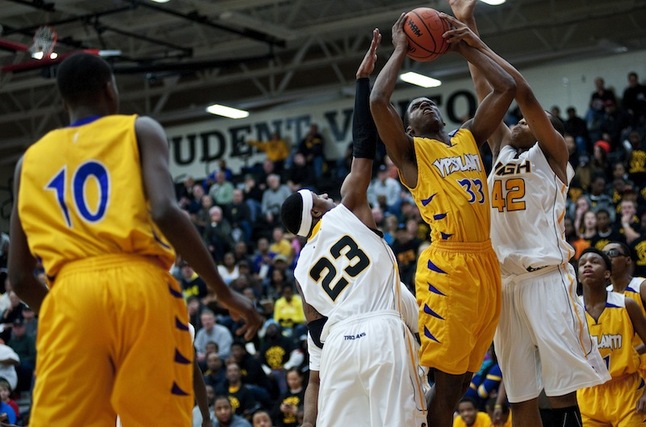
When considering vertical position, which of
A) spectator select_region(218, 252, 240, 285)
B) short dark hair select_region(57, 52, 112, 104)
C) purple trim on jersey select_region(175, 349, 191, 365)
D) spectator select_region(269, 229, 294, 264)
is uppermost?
short dark hair select_region(57, 52, 112, 104)

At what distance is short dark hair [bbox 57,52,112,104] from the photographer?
4559 millimetres

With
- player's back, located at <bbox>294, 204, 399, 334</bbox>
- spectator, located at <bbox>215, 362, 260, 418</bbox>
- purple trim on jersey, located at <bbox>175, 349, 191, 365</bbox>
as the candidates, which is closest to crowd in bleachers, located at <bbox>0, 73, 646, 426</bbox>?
spectator, located at <bbox>215, 362, 260, 418</bbox>

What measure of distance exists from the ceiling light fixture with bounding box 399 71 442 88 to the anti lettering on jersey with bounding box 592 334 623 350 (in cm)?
1668

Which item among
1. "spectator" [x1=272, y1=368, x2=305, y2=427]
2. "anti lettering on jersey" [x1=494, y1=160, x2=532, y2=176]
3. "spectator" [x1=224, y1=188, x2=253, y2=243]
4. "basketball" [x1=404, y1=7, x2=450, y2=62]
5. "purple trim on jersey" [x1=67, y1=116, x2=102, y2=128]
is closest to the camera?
"purple trim on jersey" [x1=67, y1=116, x2=102, y2=128]

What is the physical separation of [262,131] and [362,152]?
22.8 metres

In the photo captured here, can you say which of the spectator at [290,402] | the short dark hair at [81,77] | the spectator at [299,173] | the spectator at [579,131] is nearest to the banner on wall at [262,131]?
the spectator at [299,173]

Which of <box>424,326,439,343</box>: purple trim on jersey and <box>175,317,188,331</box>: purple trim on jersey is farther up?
<box>175,317,188,331</box>: purple trim on jersey

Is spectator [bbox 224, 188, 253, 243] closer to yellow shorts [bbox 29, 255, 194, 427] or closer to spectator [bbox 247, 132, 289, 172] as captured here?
spectator [bbox 247, 132, 289, 172]

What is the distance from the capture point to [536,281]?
6941mm

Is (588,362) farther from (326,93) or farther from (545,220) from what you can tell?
(326,93)

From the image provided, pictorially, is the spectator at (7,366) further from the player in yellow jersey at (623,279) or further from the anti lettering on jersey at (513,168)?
the anti lettering on jersey at (513,168)

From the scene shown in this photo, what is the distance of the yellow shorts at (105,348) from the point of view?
169 inches

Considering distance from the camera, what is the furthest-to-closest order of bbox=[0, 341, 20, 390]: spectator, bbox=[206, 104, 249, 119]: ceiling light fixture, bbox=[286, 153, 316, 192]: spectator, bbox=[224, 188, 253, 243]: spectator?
bbox=[206, 104, 249, 119]: ceiling light fixture → bbox=[286, 153, 316, 192]: spectator → bbox=[224, 188, 253, 243]: spectator → bbox=[0, 341, 20, 390]: spectator

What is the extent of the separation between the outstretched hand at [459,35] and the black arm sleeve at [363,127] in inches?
25.6
